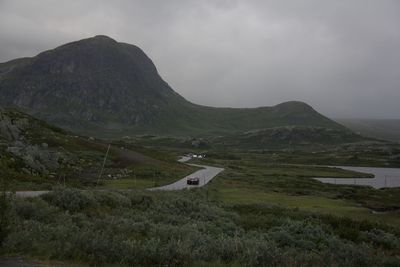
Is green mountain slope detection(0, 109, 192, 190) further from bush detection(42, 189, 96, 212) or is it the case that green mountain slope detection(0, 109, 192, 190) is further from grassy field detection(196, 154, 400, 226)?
bush detection(42, 189, 96, 212)

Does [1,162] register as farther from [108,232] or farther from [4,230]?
[108,232]

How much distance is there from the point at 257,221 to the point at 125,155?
82842 mm

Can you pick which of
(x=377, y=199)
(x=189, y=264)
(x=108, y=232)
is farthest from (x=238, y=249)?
(x=377, y=199)

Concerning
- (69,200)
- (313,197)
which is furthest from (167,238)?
(313,197)

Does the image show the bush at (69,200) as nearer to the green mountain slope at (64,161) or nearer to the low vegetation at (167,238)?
the low vegetation at (167,238)

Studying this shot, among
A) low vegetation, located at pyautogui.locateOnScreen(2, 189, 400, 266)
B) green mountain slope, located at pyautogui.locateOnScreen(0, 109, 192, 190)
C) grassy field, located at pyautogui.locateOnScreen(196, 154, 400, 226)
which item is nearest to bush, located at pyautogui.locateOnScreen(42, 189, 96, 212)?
low vegetation, located at pyautogui.locateOnScreen(2, 189, 400, 266)

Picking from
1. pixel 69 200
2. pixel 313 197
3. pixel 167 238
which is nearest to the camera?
pixel 167 238

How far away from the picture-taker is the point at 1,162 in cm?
1427

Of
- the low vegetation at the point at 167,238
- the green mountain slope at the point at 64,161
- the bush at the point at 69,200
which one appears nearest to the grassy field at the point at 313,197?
the green mountain slope at the point at 64,161

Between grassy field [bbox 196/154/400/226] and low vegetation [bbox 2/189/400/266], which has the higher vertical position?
low vegetation [bbox 2/189/400/266]

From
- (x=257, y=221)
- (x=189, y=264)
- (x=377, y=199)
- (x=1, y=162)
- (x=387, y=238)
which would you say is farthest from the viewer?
(x=377, y=199)

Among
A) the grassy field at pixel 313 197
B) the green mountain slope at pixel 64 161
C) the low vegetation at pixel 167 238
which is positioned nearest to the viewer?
the low vegetation at pixel 167 238

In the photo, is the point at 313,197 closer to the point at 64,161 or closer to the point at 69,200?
the point at 64,161

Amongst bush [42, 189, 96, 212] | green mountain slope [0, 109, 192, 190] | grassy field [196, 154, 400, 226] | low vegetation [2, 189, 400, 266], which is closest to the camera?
low vegetation [2, 189, 400, 266]
